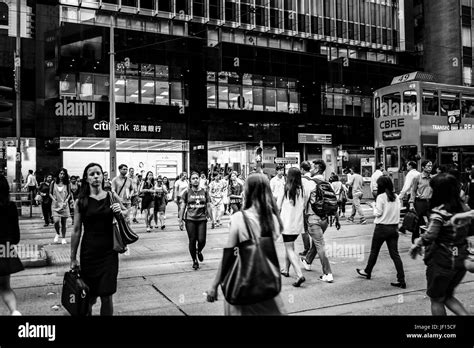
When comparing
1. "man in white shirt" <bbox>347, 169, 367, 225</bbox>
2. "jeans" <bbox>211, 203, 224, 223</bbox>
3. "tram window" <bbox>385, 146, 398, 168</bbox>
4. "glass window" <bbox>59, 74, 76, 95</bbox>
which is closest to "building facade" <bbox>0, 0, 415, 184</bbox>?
"glass window" <bbox>59, 74, 76, 95</bbox>

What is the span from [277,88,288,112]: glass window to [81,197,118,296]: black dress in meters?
28.4

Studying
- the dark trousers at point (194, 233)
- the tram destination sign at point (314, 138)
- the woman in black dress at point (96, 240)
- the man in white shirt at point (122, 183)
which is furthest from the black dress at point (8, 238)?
the tram destination sign at point (314, 138)

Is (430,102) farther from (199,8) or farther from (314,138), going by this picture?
(199,8)

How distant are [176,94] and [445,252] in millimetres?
25908

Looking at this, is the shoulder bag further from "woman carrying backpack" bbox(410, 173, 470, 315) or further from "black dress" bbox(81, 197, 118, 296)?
"woman carrying backpack" bbox(410, 173, 470, 315)

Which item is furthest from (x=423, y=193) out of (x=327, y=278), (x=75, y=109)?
(x=75, y=109)

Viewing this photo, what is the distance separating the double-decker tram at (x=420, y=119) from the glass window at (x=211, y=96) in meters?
14.9

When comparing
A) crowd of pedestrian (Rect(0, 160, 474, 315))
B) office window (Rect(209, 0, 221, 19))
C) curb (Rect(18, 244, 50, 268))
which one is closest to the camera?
crowd of pedestrian (Rect(0, 160, 474, 315))

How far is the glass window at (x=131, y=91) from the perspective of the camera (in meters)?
27.1

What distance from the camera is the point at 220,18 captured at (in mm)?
29844

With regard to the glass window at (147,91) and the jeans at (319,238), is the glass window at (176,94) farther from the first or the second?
the jeans at (319,238)

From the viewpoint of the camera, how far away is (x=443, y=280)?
4.02m

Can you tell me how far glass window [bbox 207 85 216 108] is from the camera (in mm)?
29508
